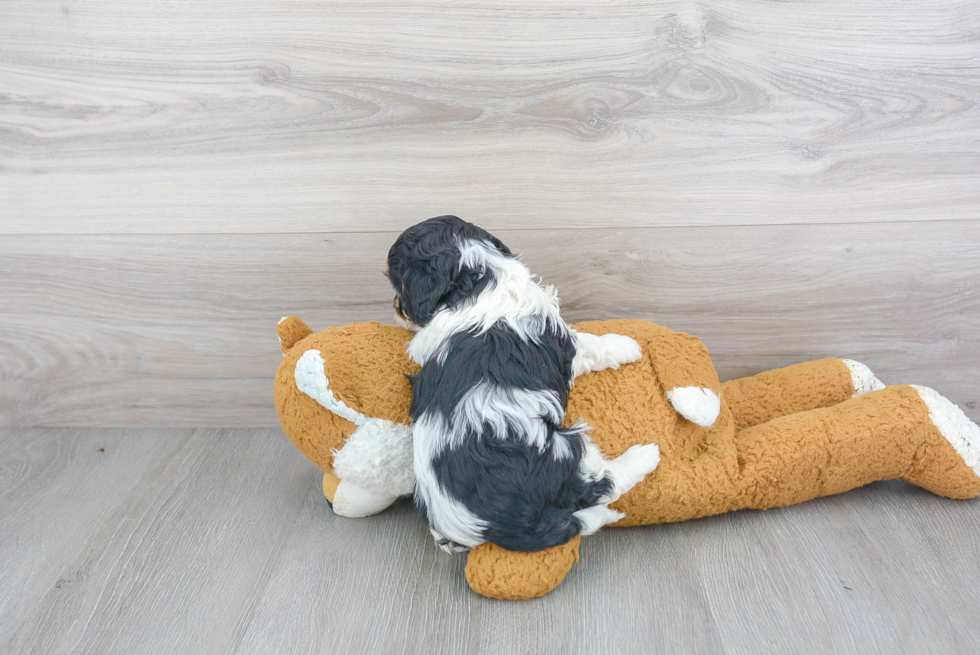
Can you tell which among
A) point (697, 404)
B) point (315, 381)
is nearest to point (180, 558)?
point (315, 381)

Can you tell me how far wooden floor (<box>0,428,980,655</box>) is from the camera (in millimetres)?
796

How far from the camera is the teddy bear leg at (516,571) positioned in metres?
0.83

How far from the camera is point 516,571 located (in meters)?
0.83

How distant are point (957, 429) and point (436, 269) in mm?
761

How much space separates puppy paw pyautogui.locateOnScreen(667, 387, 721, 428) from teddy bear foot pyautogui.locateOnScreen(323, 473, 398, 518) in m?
0.43

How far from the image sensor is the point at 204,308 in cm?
122

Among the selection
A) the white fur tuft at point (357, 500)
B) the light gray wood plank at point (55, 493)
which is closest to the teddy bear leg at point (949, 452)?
the white fur tuft at point (357, 500)

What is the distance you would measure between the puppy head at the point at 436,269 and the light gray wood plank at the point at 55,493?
61cm

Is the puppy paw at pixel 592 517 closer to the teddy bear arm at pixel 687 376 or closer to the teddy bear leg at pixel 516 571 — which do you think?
the teddy bear leg at pixel 516 571

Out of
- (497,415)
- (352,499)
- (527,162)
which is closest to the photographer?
(497,415)

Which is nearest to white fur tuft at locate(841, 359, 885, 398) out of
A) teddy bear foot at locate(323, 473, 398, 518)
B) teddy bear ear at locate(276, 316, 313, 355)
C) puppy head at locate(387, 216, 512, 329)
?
puppy head at locate(387, 216, 512, 329)

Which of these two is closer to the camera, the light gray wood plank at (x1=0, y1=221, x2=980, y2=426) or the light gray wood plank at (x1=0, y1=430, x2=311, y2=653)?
the light gray wood plank at (x1=0, y1=430, x2=311, y2=653)

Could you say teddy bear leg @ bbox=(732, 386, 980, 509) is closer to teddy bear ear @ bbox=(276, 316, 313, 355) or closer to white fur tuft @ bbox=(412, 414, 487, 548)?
white fur tuft @ bbox=(412, 414, 487, 548)

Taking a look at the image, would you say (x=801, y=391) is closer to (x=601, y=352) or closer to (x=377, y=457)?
(x=601, y=352)
